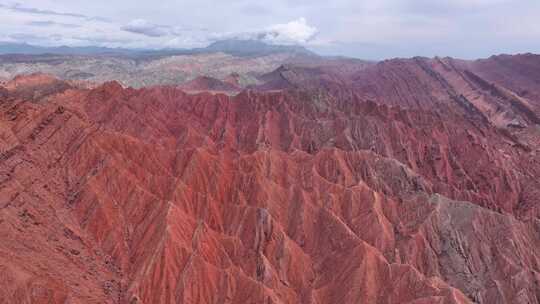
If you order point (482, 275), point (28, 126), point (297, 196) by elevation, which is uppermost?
point (28, 126)

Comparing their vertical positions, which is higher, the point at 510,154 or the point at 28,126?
the point at 28,126

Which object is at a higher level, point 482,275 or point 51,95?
point 51,95

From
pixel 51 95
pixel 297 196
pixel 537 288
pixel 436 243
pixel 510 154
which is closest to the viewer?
pixel 537 288

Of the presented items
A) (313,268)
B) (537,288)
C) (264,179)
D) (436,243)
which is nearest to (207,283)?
(313,268)

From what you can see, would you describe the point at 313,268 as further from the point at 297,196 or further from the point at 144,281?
the point at 144,281

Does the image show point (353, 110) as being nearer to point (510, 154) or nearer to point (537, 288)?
point (510, 154)

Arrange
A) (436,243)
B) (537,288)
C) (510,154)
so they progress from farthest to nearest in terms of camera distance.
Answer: (510,154), (436,243), (537,288)

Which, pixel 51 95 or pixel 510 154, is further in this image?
pixel 51 95

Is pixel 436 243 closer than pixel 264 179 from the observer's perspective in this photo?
Yes

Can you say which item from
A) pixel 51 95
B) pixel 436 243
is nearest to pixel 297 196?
pixel 436 243
